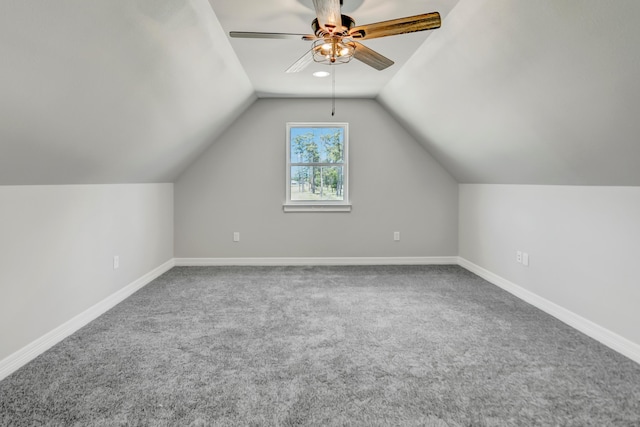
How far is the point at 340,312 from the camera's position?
3.09 meters

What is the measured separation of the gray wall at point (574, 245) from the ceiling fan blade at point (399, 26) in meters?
1.74

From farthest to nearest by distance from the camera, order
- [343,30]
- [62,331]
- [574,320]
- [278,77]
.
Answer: [278,77] → [574,320] → [62,331] → [343,30]

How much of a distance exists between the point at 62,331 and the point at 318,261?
2931mm

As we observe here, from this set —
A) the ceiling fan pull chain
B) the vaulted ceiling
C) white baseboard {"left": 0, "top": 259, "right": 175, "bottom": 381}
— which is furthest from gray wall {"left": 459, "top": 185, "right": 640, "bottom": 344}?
white baseboard {"left": 0, "top": 259, "right": 175, "bottom": 381}

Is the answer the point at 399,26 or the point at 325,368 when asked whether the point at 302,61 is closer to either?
the point at 399,26

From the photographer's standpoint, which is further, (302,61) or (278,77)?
(278,77)

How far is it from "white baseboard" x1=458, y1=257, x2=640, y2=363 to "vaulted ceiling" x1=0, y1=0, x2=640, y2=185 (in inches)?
39.9

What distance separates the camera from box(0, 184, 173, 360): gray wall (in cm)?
213

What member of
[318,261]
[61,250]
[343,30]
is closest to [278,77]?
[343,30]

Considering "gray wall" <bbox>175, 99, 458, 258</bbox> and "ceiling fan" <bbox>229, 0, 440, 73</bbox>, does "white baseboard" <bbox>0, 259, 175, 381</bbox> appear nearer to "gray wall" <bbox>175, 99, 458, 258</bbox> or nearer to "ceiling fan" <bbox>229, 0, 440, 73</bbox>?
"gray wall" <bbox>175, 99, 458, 258</bbox>

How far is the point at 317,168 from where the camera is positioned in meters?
4.94

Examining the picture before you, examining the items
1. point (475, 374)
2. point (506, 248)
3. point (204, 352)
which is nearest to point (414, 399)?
point (475, 374)

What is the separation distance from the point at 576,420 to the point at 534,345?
83cm

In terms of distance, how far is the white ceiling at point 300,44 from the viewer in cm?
224
